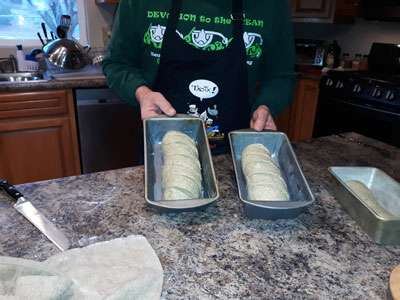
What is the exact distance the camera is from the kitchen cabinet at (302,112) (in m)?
2.53

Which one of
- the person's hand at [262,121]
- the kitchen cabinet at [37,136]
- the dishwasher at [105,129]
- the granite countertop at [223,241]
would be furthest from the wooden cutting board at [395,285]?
the kitchen cabinet at [37,136]

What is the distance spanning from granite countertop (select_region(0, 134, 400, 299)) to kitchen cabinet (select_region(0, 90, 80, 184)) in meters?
1.16

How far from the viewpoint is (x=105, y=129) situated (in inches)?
77.7

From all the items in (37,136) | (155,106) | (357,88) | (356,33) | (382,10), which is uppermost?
(382,10)

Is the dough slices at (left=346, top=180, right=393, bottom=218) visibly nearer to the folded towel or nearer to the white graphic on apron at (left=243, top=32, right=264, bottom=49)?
the folded towel

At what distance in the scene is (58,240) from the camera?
0.56 m

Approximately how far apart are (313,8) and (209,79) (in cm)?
187

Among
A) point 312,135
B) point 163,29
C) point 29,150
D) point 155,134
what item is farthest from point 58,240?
point 312,135

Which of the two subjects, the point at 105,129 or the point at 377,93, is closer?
the point at 105,129

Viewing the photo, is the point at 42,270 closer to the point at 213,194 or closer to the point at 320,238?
the point at 213,194

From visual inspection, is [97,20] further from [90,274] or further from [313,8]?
[90,274]

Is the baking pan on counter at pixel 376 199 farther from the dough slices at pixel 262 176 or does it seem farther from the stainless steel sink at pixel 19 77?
the stainless steel sink at pixel 19 77

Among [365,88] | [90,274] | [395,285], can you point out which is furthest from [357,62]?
[90,274]

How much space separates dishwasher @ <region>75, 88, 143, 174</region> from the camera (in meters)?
1.87
